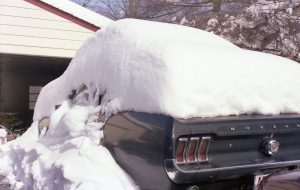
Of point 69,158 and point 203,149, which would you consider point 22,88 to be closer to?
point 69,158

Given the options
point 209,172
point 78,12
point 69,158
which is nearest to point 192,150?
point 209,172

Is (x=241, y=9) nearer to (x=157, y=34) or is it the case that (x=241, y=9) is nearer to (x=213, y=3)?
(x=213, y=3)

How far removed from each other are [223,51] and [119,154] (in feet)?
4.03

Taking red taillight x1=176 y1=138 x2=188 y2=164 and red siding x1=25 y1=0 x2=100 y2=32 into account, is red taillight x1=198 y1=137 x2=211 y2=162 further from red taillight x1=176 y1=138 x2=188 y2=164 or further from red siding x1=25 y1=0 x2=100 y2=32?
red siding x1=25 y1=0 x2=100 y2=32

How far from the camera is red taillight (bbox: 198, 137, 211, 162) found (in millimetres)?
3408

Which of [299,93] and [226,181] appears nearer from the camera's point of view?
[226,181]

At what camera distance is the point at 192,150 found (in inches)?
133

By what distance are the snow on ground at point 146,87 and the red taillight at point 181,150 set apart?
0.19 meters

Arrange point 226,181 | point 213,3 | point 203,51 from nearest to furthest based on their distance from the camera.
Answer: point 226,181 < point 203,51 < point 213,3

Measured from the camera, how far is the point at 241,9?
47.7 ft

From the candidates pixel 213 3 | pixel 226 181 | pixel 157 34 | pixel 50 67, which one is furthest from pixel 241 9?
pixel 226 181

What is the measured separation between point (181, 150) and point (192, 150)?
0.32 ft

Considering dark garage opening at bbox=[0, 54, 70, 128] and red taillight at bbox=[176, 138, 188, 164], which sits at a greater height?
red taillight at bbox=[176, 138, 188, 164]

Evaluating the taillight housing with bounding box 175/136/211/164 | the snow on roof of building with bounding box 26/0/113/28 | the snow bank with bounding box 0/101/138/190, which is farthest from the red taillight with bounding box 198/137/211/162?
the snow on roof of building with bounding box 26/0/113/28
